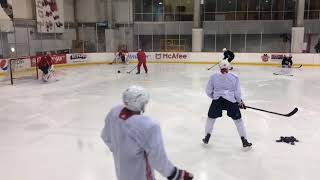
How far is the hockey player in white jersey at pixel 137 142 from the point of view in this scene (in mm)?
2111

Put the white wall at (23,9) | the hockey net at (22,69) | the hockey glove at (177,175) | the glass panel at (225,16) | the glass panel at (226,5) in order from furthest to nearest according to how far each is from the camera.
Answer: the glass panel at (226,5) < the glass panel at (225,16) < the white wall at (23,9) < the hockey net at (22,69) < the hockey glove at (177,175)

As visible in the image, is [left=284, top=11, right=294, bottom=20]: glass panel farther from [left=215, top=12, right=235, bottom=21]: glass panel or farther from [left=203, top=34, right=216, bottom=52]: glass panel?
[left=203, top=34, right=216, bottom=52]: glass panel

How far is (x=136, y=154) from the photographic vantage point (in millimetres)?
2188

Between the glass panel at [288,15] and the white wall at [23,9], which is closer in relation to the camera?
the white wall at [23,9]

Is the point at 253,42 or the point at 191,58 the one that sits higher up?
the point at 253,42

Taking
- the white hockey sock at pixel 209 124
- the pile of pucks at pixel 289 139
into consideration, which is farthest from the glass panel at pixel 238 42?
the white hockey sock at pixel 209 124

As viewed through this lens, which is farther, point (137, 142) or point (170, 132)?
point (170, 132)

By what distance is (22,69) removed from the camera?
624 inches

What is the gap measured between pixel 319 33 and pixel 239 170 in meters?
22.5

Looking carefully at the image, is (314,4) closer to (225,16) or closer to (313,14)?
(313,14)

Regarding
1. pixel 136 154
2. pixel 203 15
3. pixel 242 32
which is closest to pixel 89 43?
pixel 203 15

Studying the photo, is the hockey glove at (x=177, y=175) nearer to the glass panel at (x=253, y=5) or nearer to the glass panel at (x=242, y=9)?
the glass panel at (x=242, y=9)

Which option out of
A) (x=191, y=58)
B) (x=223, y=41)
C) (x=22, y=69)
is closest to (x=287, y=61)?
(x=191, y=58)

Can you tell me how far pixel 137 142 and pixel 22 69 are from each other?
1503 cm
